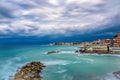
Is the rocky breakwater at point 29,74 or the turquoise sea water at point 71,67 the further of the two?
the turquoise sea water at point 71,67

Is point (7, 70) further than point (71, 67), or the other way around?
point (71, 67)

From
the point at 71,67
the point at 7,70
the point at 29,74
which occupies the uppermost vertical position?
the point at 29,74

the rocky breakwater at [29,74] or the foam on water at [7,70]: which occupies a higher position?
the rocky breakwater at [29,74]

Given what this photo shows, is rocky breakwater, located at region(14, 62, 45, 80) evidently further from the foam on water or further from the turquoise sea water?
the foam on water

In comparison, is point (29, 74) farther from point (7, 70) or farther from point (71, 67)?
point (71, 67)

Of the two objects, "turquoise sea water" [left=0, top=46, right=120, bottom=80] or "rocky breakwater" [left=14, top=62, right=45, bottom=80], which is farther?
"turquoise sea water" [left=0, top=46, right=120, bottom=80]

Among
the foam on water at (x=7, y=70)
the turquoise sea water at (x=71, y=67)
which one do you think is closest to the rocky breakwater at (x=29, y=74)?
the turquoise sea water at (x=71, y=67)

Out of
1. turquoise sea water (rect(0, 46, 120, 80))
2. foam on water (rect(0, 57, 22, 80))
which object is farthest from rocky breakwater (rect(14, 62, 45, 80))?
foam on water (rect(0, 57, 22, 80))

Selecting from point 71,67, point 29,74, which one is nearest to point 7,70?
point 71,67

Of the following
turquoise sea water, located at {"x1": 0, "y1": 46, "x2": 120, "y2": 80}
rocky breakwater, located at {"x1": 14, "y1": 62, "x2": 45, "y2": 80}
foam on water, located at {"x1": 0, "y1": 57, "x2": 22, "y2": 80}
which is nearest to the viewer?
rocky breakwater, located at {"x1": 14, "y1": 62, "x2": 45, "y2": 80}

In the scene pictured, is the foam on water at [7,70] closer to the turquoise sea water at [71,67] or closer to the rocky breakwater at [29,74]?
the turquoise sea water at [71,67]

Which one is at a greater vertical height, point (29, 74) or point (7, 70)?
point (29, 74)

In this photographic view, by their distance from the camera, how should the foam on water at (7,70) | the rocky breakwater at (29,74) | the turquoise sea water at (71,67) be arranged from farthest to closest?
the foam on water at (7,70), the turquoise sea water at (71,67), the rocky breakwater at (29,74)

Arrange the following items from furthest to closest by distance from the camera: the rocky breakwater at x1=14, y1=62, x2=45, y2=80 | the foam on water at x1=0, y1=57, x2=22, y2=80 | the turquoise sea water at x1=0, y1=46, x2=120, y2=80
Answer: the foam on water at x1=0, y1=57, x2=22, y2=80 → the turquoise sea water at x1=0, y1=46, x2=120, y2=80 → the rocky breakwater at x1=14, y1=62, x2=45, y2=80
